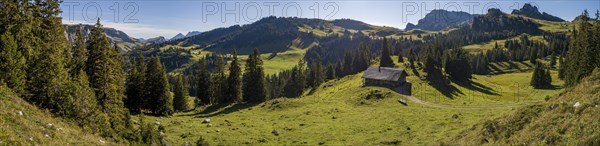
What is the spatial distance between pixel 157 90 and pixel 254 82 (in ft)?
78.8

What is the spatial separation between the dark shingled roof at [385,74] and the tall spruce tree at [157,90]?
169 feet

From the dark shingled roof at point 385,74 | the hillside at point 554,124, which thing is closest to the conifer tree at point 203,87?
the dark shingled roof at point 385,74

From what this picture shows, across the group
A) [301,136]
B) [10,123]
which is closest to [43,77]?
[10,123]

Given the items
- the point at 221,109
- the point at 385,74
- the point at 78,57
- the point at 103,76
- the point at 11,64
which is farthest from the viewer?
the point at 385,74

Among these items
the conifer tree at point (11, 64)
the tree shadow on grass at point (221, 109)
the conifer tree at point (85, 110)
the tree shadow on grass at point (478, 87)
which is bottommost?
the tree shadow on grass at point (221, 109)

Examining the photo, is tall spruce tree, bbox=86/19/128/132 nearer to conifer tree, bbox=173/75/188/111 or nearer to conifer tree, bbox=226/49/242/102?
conifer tree, bbox=173/75/188/111

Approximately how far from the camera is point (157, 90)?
70812 millimetres

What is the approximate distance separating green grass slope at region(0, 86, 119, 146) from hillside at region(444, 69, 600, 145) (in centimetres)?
3013

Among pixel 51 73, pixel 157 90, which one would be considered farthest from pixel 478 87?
pixel 51 73

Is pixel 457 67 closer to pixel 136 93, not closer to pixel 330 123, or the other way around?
pixel 330 123

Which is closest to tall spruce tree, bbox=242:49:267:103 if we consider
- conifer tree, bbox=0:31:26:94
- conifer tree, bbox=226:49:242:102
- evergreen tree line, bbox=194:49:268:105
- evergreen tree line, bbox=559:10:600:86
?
evergreen tree line, bbox=194:49:268:105

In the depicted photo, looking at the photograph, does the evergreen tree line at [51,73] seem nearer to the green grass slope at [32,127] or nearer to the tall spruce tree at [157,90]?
the green grass slope at [32,127]

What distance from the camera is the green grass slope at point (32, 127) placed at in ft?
70.3

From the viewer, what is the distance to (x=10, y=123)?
75.0 feet
